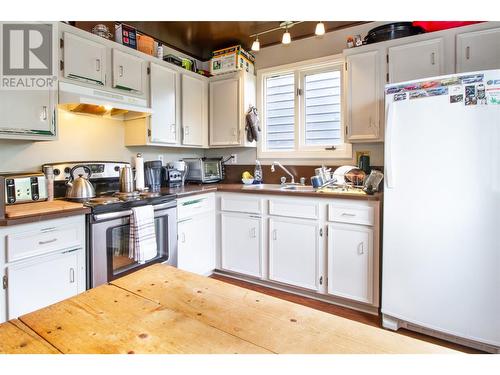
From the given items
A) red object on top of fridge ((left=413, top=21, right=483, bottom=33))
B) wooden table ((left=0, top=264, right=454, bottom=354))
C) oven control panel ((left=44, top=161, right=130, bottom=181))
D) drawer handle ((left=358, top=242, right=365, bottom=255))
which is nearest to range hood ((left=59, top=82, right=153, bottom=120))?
oven control panel ((left=44, top=161, right=130, bottom=181))

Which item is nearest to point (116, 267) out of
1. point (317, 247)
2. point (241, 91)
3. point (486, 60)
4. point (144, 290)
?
point (144, 290)

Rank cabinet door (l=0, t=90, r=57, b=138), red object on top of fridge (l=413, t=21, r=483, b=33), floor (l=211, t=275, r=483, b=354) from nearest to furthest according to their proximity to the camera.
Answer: cabinet door (l=0, t=90, r=57, b=138)
floor (l=211, t=275, r=483, b=354)
red object on top of fridge (l=413, t=21, r=483, b=33)

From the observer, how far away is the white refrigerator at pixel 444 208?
166 cm

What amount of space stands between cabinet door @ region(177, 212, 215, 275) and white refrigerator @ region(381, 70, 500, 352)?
1.58 meters

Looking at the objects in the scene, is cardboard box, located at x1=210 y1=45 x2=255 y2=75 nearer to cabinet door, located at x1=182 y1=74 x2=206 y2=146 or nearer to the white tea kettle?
cabinet door, located at x1=182 y1=74 x2=206 y2=146

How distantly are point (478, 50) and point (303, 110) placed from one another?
1.50m

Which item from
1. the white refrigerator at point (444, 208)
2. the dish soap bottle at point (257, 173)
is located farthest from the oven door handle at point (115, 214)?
the white refrigerator at point (444, 208)

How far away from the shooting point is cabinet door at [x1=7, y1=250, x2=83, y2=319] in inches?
59.2

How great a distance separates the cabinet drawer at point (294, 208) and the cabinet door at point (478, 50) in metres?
1.48

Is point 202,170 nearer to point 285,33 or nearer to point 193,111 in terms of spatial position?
point 193,111

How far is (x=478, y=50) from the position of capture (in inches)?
81.0

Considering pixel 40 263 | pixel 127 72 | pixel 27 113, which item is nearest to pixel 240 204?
pixel 127 72

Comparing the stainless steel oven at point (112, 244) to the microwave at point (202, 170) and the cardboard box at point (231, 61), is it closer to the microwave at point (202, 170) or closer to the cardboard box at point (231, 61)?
the microwave at point (202, 170)

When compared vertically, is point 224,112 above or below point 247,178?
above
